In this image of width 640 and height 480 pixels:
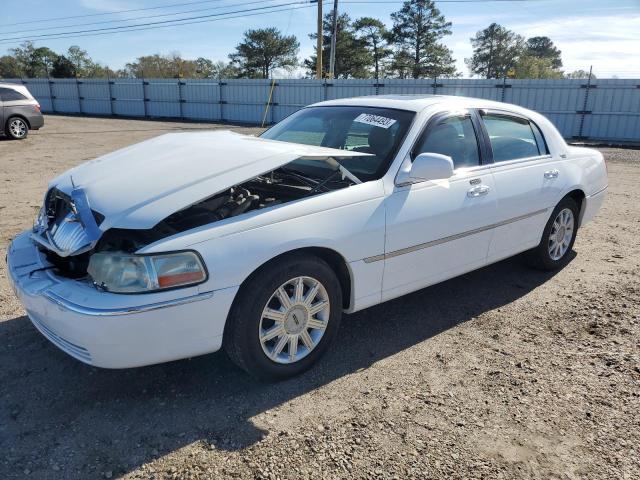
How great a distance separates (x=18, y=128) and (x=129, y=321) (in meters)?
16.0

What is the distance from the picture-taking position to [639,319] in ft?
13.3

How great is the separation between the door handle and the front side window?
0.66ft

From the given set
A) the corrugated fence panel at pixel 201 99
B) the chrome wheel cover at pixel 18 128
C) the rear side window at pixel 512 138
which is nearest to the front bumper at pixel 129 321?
the rear side window at pixel 512 138

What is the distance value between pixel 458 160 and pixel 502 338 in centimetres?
139

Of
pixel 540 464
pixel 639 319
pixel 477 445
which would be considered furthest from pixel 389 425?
pixel 639 319

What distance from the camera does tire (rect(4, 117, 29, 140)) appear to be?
15.3m

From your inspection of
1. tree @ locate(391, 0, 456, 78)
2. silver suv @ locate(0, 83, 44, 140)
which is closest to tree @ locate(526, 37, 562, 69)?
tree @ locate(391, 0, 456, 78)

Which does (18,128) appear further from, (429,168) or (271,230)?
(429,168)

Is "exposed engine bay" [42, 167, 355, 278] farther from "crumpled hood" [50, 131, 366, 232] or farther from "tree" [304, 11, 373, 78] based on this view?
"tree" [304, 11, 373, 78]

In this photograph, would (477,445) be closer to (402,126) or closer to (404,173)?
(404,173)

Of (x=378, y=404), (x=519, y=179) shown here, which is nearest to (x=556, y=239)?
(x=519, y=179)

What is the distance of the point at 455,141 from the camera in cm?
396

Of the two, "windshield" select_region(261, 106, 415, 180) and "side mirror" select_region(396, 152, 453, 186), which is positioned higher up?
"windshield" select_region(261, 106, 415, 180)

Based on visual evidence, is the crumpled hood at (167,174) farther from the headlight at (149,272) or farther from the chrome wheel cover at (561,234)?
the chrome wheel cover at (561,234)
